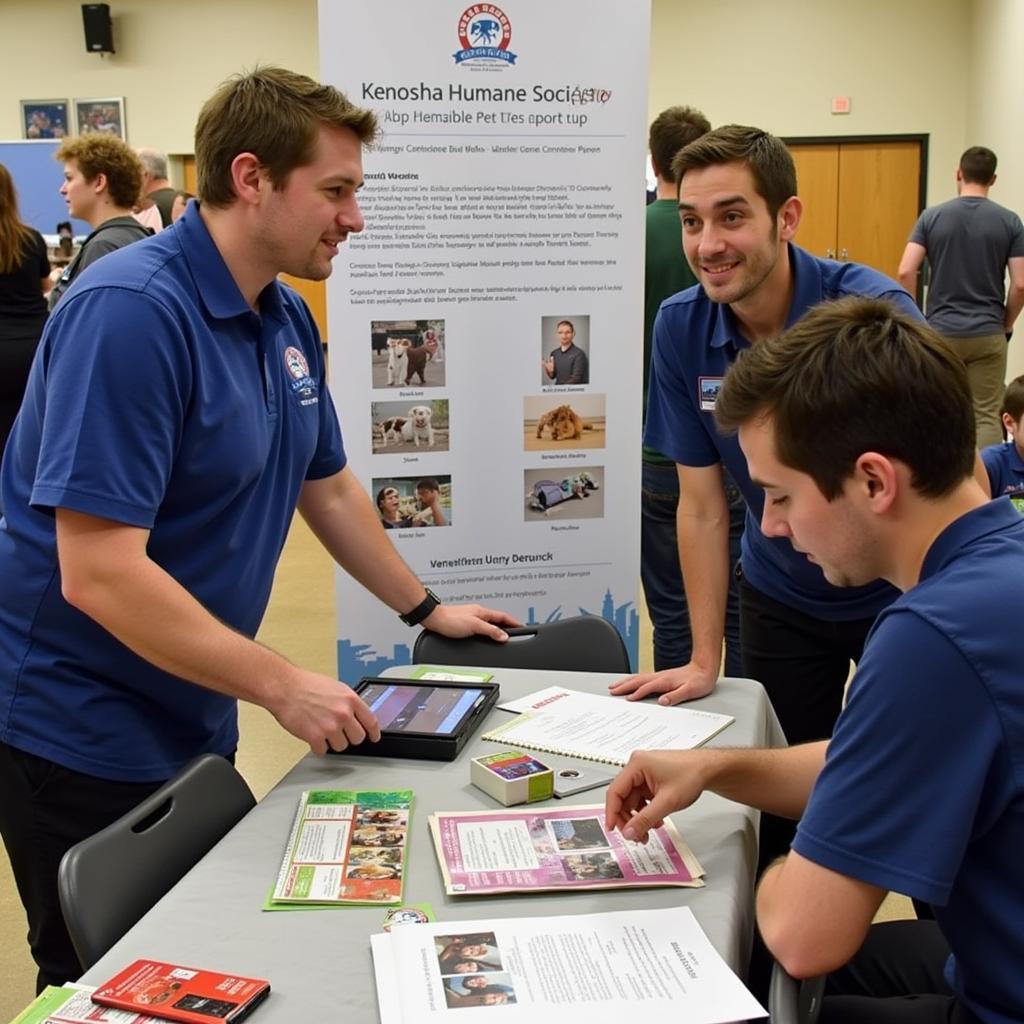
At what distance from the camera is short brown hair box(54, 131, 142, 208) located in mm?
3578

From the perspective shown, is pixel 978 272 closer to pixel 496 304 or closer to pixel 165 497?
pixel 496 304

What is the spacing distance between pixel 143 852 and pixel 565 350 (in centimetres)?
214

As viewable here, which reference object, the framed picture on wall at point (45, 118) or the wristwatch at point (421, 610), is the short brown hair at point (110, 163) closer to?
the wristwatch at point (421, 610)

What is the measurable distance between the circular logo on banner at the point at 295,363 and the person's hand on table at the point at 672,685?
28.5 inches

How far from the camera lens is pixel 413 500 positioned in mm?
3186

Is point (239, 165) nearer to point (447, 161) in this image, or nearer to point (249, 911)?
point (249, 911)

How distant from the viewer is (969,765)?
3.25 feet

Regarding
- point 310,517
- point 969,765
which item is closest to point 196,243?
point 310,517

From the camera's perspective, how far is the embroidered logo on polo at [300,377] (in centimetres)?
177

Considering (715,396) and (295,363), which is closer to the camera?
(295,363)

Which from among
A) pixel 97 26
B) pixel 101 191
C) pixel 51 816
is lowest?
pixel 51 816

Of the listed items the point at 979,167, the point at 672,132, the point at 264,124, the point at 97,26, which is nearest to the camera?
the point at 264,124

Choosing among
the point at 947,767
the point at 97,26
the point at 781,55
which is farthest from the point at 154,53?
the point at 947,767

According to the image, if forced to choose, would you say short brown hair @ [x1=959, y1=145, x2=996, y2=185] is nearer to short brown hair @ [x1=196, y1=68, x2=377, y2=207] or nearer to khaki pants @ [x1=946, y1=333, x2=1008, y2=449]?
khaki pants @ [x1=946, y1=333, x2=1008, y2=449]
